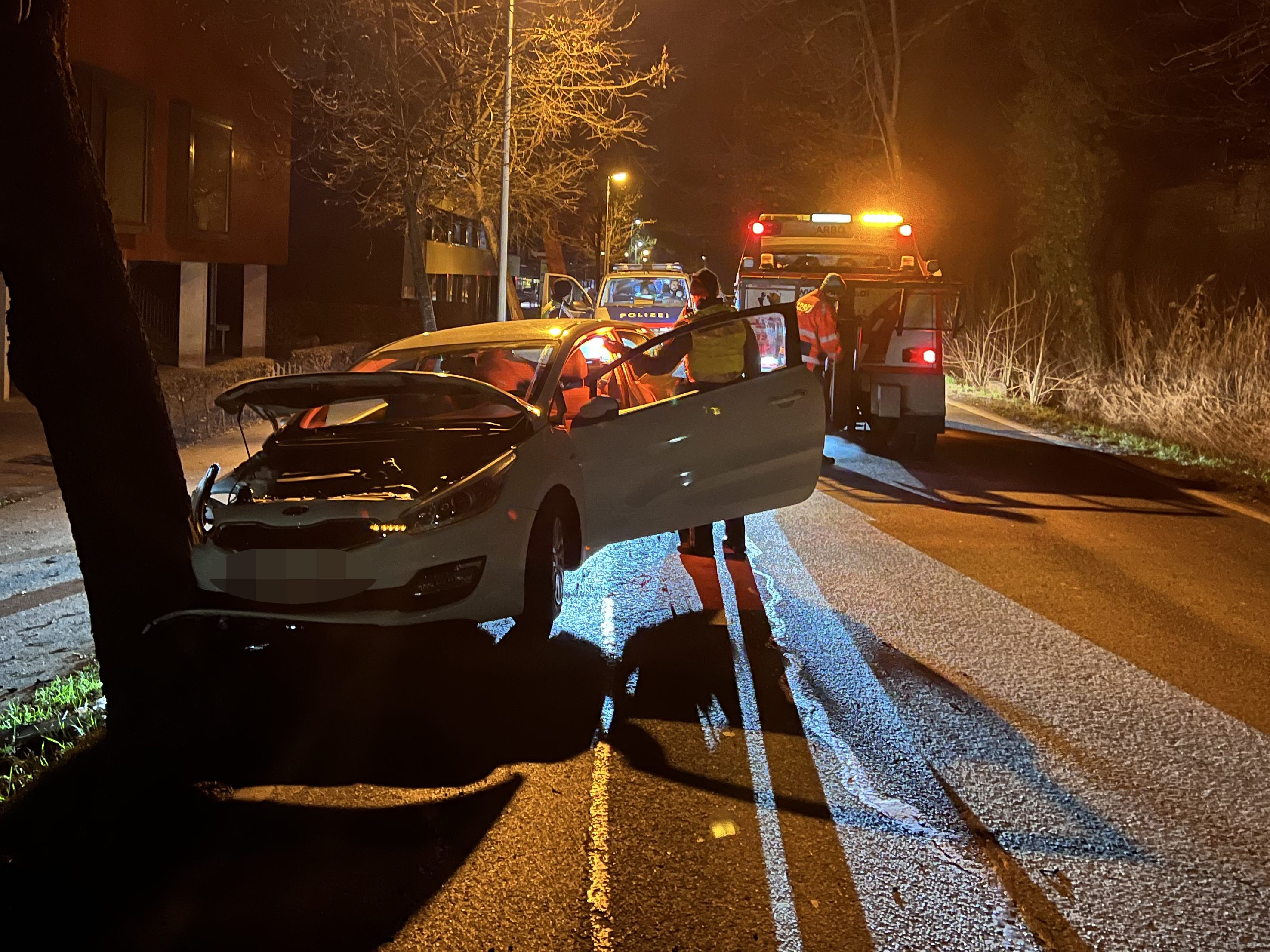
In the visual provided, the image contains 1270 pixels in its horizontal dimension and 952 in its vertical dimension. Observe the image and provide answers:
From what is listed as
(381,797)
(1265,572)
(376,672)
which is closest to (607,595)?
(376,672)

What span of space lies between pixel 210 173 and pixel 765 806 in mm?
19714

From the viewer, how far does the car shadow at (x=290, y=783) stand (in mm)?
3568

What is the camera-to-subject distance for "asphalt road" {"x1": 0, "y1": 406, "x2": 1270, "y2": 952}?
355cm

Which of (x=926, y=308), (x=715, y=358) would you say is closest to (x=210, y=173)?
(x=926, y=308)

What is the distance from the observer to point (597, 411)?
6.65 metres

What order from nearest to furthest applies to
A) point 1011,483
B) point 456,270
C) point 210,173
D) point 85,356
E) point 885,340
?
point 85,356
point 1011,483
point 885,340
point 210,173
point 456,270

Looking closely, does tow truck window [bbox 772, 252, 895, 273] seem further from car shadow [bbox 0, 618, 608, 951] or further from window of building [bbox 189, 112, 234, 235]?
window of building [bbox 189, 112, 234, 235]

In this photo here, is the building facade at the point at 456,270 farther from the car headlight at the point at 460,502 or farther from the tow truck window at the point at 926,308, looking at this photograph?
the car headlight at the point at 460,502

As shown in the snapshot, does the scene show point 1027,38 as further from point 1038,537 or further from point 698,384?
point 698,384

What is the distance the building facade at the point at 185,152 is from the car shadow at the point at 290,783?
12.7 metres

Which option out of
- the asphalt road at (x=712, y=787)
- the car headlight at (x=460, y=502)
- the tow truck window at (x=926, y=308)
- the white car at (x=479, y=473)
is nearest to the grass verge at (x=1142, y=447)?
the tow truck window at (x=926, y=308)

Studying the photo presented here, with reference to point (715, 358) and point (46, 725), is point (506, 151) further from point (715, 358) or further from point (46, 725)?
point (46, 725)

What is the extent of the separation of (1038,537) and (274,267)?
34987 millimetres

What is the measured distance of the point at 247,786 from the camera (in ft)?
14.9
